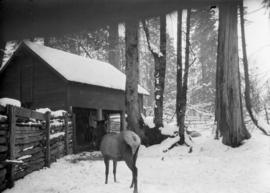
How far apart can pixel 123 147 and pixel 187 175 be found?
2.38 m

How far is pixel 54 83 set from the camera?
1806cm

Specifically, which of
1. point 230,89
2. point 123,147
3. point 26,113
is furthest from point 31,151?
point 230,89

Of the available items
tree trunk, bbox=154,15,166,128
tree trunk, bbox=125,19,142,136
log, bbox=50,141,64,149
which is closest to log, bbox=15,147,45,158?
log, bbox=50,141,64,149

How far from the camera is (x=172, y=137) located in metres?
14.0

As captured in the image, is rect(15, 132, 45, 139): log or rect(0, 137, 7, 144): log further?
rect(15, 132, 45, 139): log

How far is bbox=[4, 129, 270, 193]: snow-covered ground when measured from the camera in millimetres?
6234

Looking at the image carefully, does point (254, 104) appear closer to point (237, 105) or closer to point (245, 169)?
point (237, 105)

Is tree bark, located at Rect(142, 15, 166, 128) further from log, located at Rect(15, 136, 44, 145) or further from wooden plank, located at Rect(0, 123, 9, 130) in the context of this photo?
wooden plank, located at Rect(0, 123, 9, 130)

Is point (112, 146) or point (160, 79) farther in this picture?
point (160, 79)

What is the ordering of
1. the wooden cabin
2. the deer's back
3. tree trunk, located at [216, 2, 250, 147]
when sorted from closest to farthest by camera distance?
the deer's back
tree trunk, located at [216, 2, 250, 147]
the wooden cabin

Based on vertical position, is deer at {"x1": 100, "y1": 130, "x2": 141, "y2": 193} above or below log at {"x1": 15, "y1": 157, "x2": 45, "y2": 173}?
above

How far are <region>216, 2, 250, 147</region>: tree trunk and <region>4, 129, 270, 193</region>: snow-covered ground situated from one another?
44 cm

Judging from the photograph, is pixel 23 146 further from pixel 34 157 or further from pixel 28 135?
pixel 34 157

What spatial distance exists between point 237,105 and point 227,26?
277 cm
